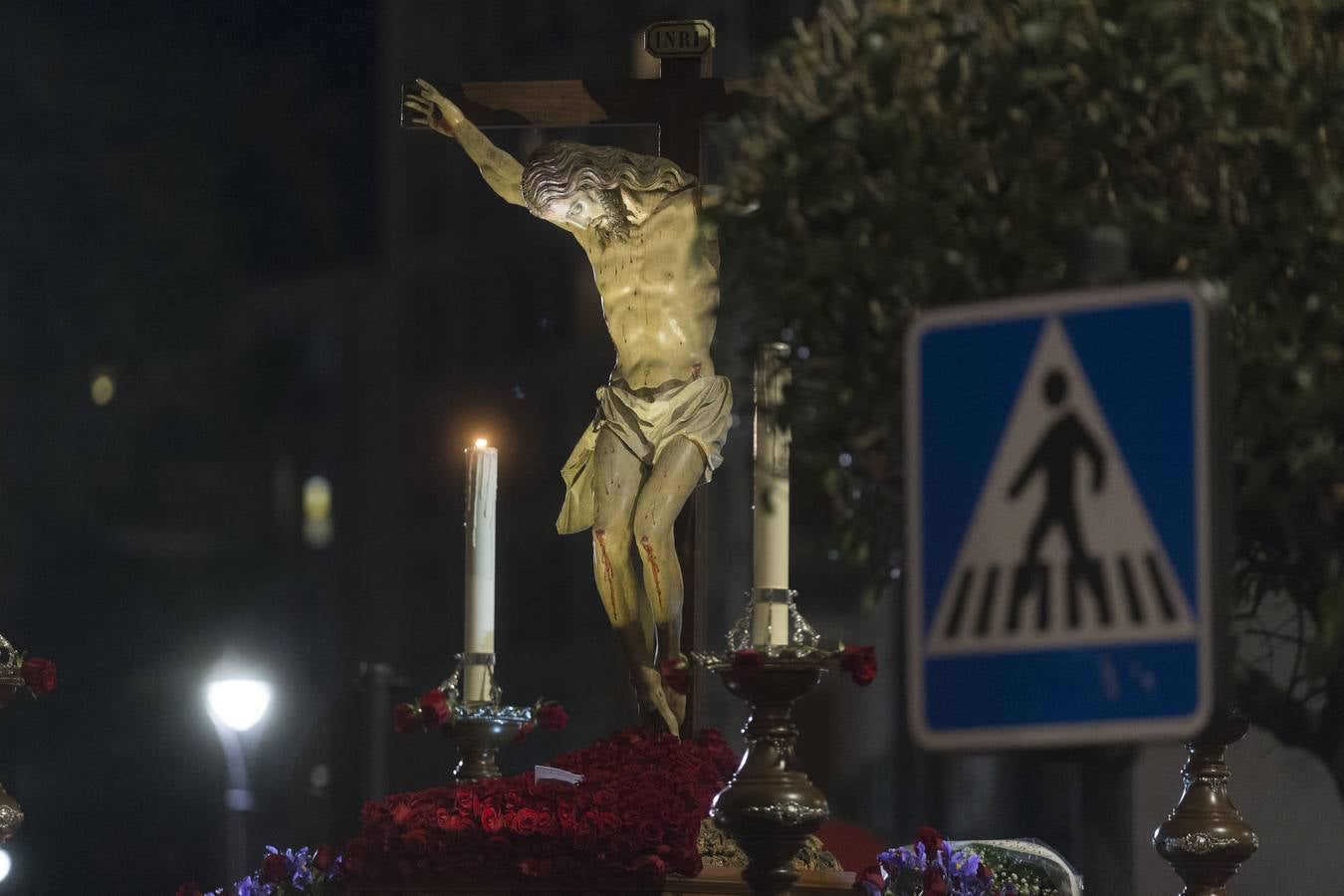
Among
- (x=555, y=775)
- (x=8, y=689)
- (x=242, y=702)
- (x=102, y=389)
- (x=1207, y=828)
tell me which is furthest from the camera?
(x=102, y=389)

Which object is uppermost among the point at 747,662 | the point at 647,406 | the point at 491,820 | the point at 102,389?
the point at 102,389

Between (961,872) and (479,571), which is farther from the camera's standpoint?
(479,571)

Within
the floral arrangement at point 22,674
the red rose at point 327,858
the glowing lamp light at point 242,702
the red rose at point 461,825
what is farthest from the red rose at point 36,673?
the glowing lamp light at point 242,702

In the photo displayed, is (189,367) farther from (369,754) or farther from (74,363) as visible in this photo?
(369,754)

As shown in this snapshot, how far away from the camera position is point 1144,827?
997 centimetres

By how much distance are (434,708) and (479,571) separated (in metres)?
0.35

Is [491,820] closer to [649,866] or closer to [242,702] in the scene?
[649,866]

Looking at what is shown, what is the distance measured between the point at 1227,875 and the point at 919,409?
3.08 meters

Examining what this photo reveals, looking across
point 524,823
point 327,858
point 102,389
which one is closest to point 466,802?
point 524,823

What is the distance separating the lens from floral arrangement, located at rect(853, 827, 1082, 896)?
221 inches

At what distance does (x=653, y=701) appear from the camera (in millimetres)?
6523

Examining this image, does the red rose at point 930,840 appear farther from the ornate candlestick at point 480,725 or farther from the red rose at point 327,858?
the red rose at point 327,858

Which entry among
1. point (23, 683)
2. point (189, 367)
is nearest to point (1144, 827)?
point (23, 683)

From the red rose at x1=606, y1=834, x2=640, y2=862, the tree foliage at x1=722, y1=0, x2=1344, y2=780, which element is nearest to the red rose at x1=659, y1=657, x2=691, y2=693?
the red rose at x1=606, y1=834, x2=640, y2=862
